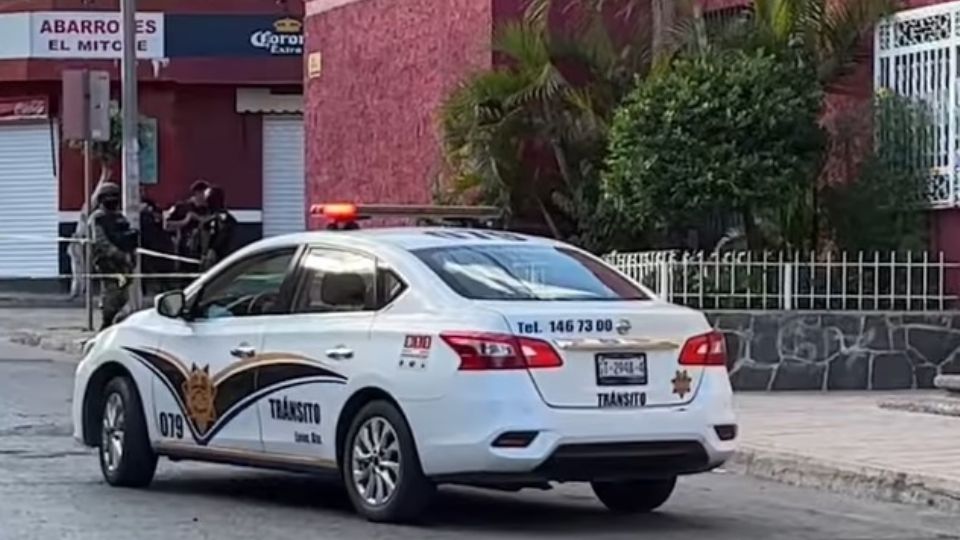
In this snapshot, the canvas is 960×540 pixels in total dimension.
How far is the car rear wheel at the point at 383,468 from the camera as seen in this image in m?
10.9

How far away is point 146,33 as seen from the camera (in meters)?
37.6

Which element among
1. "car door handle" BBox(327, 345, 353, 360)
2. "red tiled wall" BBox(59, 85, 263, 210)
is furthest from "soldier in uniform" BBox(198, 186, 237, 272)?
"car door handle" BBox(327, 345, 353, 360)

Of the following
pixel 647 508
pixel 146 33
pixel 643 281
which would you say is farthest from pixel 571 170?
pixel 146 33

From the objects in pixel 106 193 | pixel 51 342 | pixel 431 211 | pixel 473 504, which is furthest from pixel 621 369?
pixel 51 342

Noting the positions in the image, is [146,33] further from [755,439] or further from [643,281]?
[755,439]

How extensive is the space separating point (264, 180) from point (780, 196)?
21021 millimetres

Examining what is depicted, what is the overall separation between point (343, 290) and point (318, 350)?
391mm

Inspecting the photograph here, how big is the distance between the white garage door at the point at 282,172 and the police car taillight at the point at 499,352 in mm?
28307

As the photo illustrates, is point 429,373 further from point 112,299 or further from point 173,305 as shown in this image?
point 112,299

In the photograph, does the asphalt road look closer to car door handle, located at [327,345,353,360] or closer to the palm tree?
car door handle, located at [327,345,353,360]

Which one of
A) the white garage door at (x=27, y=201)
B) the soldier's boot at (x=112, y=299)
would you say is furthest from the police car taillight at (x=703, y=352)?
the white garage door at (x=27, y=201)

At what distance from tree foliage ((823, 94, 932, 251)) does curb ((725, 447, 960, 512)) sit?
569 cm

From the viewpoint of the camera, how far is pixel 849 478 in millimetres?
13195

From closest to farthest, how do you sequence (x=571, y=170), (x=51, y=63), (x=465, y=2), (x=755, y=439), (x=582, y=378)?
(x=582, y=378) < (x=755, y=439) < (x=571, y=170) < (x=465, y=2) < (x=51, y=63)
